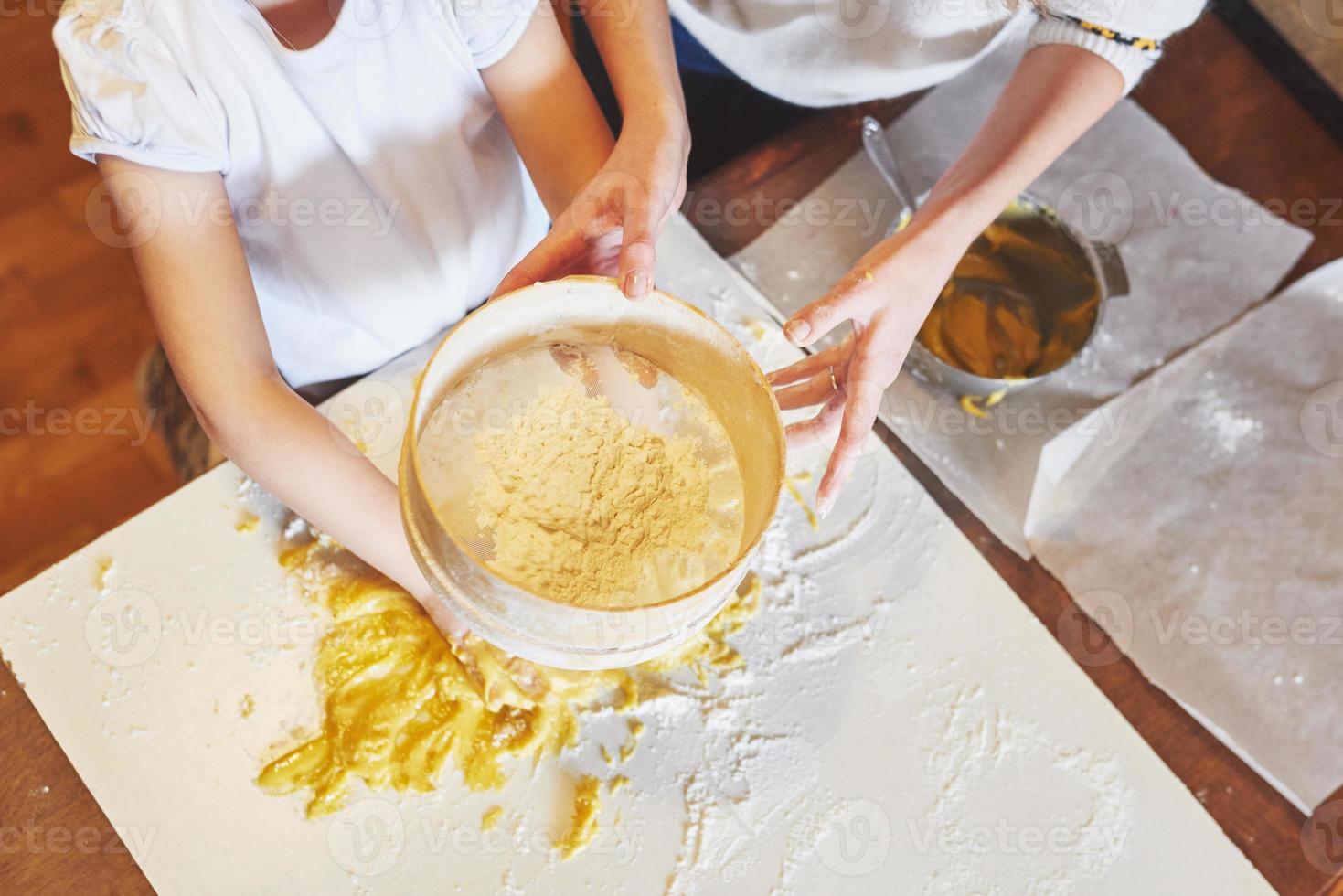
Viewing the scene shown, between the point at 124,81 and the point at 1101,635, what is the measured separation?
0.88m

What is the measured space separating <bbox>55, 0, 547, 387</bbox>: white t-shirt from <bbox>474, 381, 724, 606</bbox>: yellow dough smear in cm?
37

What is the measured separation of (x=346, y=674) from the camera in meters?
0.75

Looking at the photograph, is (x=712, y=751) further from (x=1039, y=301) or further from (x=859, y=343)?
(x=1039, y=301)

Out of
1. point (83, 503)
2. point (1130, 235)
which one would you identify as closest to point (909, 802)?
point (1130, 235)

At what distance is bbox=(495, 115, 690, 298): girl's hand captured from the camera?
0.64 m

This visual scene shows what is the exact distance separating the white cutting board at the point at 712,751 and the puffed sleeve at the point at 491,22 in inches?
13.1

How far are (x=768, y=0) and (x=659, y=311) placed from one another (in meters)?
0.61

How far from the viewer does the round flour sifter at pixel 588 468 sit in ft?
1.58
